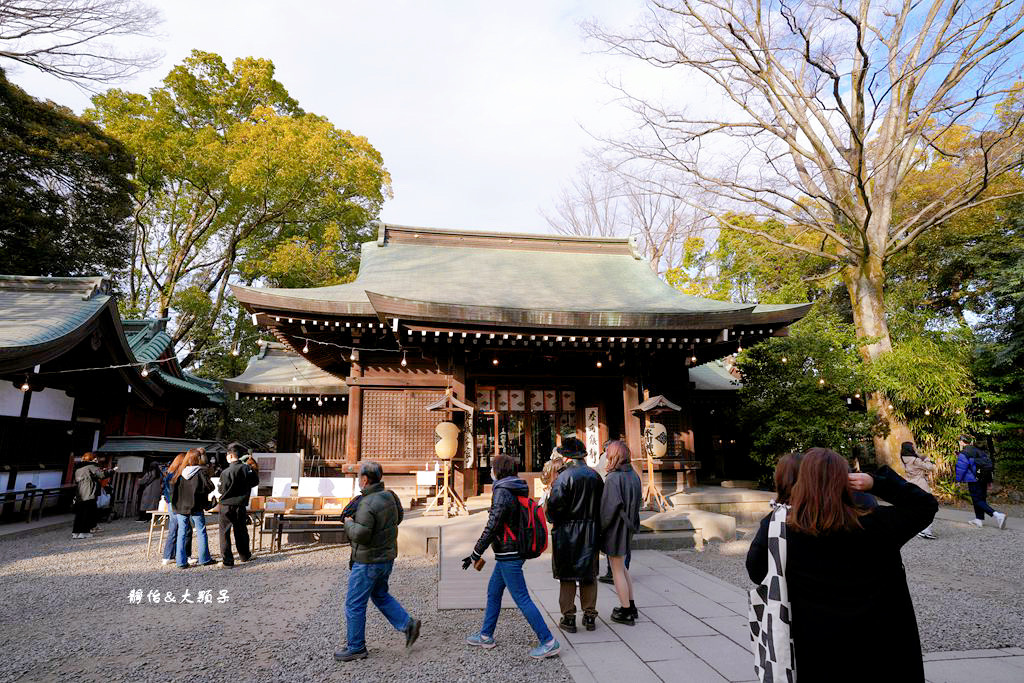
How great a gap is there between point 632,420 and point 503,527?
7.05 meters

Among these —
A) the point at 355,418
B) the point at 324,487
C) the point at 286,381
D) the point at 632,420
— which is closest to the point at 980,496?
the point at 632,420

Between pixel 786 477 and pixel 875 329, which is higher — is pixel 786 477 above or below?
below

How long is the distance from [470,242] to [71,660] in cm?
1273

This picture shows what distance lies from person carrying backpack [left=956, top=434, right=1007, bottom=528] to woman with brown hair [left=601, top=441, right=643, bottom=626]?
329 inches

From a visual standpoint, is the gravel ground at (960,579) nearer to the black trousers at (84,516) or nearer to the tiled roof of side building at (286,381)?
the tiled roof of side building at (286,381)

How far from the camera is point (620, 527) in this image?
4434 mm

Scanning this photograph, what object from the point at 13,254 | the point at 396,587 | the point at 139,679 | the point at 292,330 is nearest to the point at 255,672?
the point at 139,679

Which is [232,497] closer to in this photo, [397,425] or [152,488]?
[397,425]

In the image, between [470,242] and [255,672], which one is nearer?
[255,672]

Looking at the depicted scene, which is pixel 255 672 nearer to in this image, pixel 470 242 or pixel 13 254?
pixel 470 242

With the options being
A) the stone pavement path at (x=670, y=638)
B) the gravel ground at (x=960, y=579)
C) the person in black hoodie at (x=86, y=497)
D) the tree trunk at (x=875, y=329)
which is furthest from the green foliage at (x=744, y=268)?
the person in black hoodie at (x=86, y=497)

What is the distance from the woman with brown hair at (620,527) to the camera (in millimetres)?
4387

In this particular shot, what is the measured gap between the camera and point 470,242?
50.1ft

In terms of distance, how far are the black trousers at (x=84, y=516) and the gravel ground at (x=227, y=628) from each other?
1657 mm
